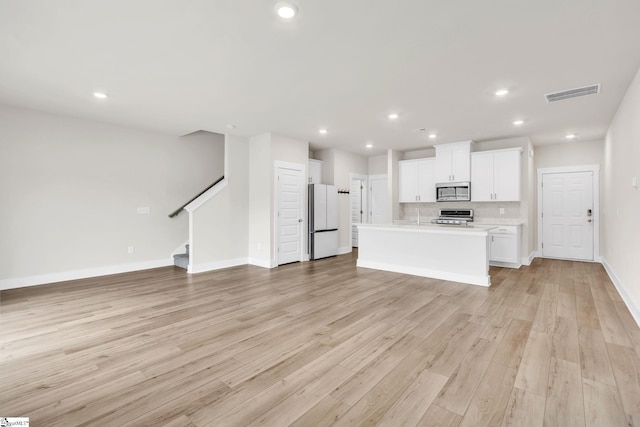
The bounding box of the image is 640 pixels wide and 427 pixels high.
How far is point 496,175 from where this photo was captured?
20.6 ft

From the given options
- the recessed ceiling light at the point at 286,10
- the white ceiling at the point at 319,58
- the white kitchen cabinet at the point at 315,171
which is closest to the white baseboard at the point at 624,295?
the white ceiling at the point at 319,58

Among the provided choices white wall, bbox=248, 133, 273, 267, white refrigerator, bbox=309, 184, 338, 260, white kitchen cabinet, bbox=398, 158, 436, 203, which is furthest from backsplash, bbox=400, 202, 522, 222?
white wall, bbox=248, 133, 273, 267

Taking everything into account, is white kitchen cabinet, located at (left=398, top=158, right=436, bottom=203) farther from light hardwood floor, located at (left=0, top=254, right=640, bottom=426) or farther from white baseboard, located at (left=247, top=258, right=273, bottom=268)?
white baseboard, located at (left=247, top=258, right=273, bottom=268)

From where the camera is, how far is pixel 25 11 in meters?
2.22

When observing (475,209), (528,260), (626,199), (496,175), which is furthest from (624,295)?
(475,209)

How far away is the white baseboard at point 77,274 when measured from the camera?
4.47 meters

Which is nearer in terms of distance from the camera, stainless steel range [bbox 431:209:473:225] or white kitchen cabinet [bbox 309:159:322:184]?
stainless steel range [bbox 431:209:473:225]

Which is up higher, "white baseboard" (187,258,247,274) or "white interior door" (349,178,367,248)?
"white interior door" (349,178,367,248)

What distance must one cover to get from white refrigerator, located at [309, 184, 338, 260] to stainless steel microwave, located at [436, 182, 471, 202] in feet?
8.07

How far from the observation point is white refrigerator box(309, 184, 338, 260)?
666cm

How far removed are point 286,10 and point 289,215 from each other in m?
4.51

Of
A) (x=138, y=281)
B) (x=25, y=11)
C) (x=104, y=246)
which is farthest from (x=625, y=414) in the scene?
(x=104, y=246)

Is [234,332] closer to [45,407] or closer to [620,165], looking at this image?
[45,407]

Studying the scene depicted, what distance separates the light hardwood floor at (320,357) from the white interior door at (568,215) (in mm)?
2785
